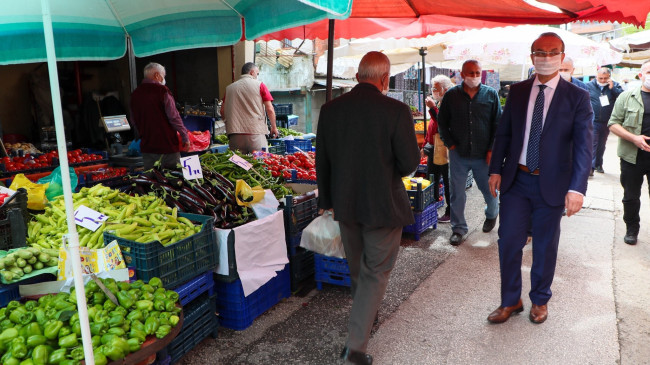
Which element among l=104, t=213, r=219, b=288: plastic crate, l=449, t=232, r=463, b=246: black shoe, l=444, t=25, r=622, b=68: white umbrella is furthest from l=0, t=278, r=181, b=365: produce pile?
l=444, t=25, r=622, b=68: white umbrella

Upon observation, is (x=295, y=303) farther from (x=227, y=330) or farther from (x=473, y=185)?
(x=473, y=185)

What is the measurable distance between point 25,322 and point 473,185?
29.8ft

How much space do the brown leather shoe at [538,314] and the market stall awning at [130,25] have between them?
311cm

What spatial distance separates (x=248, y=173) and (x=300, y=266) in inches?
52.4

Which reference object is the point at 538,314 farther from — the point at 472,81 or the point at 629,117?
the point at 629,117

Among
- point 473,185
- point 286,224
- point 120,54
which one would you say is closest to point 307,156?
point 286,224

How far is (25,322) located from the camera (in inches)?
102

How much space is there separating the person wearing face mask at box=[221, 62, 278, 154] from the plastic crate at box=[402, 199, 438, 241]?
2.84 meters

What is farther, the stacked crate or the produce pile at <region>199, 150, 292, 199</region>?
the stacked crate

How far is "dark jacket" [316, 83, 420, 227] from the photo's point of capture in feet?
10.6

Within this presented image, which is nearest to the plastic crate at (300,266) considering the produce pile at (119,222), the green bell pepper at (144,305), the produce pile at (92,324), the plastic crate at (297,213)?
the plastic crate at (297,213)

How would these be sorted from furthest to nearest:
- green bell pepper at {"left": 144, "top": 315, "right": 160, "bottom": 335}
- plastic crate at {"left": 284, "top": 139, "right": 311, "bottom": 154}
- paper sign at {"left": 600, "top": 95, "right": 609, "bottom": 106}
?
paper sign at {"left": 600, "top": 95, "right": 609, "bottom": 106}
plastic crate at {"left": 284, "top": 139, "right": 311, "bottom": 154}
green bell pepper at {"left": 144, "top": 315, "right": 160, "bottom": 335}

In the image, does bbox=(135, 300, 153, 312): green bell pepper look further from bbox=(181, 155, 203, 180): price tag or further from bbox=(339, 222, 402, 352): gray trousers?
bbox=(181, 155, 203, 180): price tag

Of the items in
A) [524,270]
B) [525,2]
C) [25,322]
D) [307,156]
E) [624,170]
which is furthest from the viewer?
[307,156]
